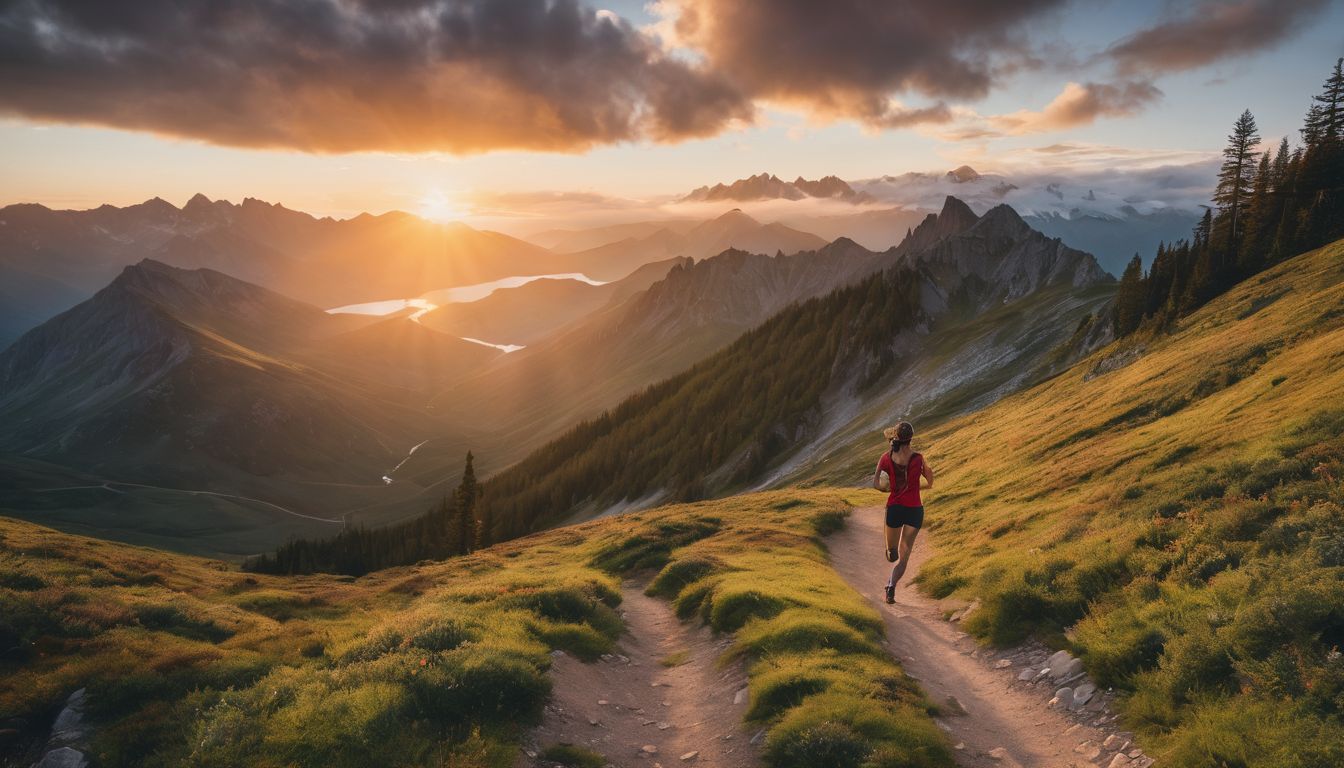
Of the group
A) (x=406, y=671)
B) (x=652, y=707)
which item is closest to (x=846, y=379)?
(x=652, y=707)

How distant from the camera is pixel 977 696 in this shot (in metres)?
15.2

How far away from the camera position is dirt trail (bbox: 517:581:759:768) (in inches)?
504

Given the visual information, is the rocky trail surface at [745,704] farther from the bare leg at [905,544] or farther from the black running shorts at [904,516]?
the black running shorts at [904,516]

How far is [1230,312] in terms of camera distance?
5816 cm

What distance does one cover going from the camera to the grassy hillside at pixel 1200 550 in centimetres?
1036

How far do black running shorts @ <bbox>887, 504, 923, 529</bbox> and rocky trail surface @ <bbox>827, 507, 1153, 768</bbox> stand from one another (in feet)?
9.99

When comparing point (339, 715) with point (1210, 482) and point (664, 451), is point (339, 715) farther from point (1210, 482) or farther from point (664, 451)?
point (664, 451)

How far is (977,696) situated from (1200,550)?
628cm

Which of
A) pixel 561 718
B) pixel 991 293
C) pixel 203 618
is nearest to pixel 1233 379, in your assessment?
pixel 561 718

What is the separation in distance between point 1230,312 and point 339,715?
239 ft

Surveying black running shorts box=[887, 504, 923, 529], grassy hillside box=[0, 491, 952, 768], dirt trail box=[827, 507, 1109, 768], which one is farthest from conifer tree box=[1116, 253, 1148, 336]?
black running shorts box=[887, 504, 923, 529]

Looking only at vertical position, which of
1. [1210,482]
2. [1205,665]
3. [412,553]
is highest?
[1210,482]

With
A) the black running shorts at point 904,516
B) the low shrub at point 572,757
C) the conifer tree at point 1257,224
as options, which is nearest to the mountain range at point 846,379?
the conifer tree at point 1257,224

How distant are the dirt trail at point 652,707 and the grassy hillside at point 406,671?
0.57m
